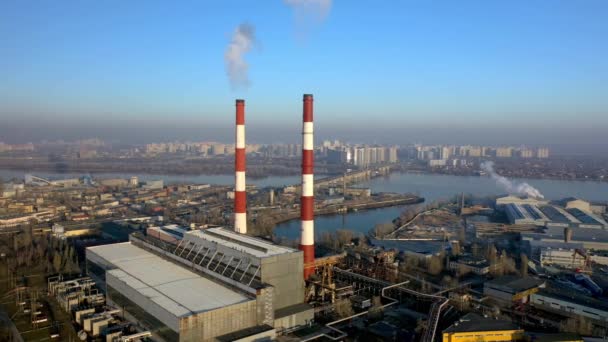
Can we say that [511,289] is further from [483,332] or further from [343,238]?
[343,238]

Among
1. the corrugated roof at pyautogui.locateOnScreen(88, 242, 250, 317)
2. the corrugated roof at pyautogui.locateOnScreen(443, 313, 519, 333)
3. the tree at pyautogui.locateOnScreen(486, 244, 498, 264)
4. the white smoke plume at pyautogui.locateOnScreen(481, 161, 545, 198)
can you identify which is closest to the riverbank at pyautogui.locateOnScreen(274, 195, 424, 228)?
the white smoke plume at pyautogui.locateOnScreen(481, 161, 545, 198)

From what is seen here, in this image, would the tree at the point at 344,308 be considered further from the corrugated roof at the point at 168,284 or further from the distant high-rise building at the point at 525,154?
the distant high-rise building at the point at 525,154

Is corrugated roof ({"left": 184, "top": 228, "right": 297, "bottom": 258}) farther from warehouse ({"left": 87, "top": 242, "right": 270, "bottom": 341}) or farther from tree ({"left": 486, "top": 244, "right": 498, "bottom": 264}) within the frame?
tree ({"left": 486, "top": 244, "right": 498, "bottom": 264})

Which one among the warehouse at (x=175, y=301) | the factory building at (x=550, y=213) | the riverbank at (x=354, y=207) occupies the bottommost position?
the riverbank at (x=354, y=207)

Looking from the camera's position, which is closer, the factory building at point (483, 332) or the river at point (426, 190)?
the factory building at point (483, 332)

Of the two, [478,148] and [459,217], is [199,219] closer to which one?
[459,217]

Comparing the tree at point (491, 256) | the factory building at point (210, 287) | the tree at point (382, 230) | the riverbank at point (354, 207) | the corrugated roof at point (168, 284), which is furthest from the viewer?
the riverbank at point (354, 207)

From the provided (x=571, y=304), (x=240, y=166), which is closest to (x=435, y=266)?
(x=571, y=304)

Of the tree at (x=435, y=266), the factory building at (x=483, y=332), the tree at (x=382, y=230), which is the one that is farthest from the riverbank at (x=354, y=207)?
the factory building at (x=483, y=332)
